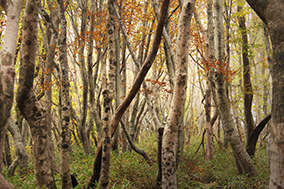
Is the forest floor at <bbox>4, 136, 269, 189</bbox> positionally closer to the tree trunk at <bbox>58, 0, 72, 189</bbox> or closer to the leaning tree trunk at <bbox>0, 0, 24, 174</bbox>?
the tree trunk at <bbox>58, 0, 72, 189</bbox>

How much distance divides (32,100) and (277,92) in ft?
11.5

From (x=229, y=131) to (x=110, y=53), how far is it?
11.6 ft

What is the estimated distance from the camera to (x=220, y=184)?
5.23 metres

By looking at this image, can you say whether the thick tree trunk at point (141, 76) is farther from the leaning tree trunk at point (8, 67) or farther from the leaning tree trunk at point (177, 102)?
the leaning tree trunk at point (8, 67)

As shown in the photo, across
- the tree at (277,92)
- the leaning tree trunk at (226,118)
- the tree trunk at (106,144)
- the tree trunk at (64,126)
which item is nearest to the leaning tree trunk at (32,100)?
the tree trunk at (64,126)

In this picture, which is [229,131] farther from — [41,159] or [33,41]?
[33,41]

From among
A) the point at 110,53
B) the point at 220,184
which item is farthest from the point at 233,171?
the point at 110,53

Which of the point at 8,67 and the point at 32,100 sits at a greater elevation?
the point at 8,67

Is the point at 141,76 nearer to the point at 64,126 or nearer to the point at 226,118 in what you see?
the point at 64,126

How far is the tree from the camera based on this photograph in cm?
254

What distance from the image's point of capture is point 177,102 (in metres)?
3.89

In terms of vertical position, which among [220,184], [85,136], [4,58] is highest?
[4,58]

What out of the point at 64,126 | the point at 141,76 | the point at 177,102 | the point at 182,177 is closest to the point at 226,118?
the point at 182,177

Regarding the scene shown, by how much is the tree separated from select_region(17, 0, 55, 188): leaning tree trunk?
10.9ft
